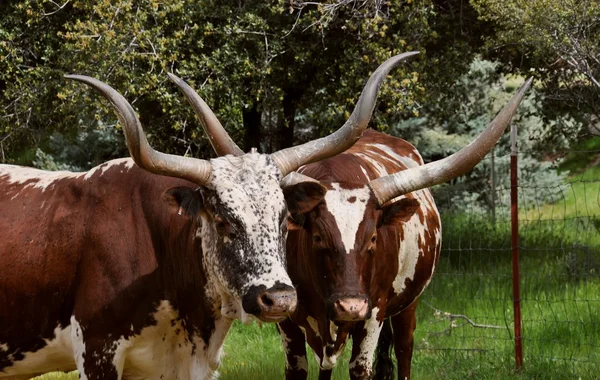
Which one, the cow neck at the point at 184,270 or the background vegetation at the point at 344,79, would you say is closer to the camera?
the cow neck at the point at 184,270

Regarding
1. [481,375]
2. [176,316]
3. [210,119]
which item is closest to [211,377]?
[176,316]

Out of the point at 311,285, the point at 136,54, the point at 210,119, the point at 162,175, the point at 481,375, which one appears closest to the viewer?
the point at 162,175

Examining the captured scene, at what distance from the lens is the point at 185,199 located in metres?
4.80

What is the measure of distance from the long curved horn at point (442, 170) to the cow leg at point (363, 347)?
81 centimetres

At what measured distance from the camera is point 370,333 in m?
6.04

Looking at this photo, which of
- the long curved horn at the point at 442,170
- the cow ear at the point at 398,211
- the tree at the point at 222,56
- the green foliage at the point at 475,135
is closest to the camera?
the long curved horn at the point at 442,170

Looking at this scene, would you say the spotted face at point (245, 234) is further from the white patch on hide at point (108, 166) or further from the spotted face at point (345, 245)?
the spotted face at point (345, 245)

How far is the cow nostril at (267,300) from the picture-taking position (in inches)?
173

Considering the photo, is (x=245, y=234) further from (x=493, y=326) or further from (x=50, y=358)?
(x=493, y=326)

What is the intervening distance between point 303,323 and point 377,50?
186 inches

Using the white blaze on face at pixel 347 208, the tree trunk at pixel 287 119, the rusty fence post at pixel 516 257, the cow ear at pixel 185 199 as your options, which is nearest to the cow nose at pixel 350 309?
the white blaze on face at pixel 347 208

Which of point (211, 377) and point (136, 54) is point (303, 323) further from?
point (136, 54)

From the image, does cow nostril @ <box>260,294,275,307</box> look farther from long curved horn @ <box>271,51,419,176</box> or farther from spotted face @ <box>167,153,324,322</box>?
long curved horn @ <box>271,51,419,176</box>

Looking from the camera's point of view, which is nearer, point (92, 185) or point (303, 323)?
point (92, 185)
